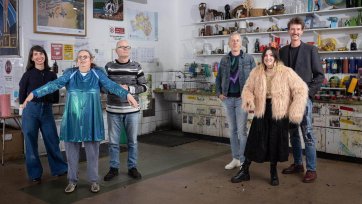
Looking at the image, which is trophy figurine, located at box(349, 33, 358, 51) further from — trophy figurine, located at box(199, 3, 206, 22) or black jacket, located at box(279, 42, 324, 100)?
trophy figurine, located at box(199, 3, 206, 22)

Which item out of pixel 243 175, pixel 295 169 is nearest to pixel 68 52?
pixel 243 175

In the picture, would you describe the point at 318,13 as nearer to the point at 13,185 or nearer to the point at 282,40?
the point at 282,40

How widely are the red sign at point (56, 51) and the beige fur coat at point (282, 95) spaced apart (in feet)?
9.91

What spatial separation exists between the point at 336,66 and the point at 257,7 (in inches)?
67.5

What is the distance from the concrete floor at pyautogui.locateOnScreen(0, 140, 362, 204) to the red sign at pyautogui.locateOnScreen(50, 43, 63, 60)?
1.49m

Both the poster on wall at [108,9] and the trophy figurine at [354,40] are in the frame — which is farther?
the poster on wall at [108,9]

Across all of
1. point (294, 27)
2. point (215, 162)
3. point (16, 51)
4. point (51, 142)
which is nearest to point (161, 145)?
point (215, 162)

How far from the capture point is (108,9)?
245 inches

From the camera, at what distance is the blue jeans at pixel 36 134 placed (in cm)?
401

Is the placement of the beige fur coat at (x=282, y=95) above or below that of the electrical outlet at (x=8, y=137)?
above

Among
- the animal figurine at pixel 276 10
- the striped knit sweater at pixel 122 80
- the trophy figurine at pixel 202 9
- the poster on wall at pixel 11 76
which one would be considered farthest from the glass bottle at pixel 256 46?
the poster on wall at pixel 11 76

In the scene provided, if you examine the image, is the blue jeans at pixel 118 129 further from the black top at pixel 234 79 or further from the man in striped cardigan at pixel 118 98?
the black top at pixel 234 79

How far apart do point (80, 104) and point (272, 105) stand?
186 cm

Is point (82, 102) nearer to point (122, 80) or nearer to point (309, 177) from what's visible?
point (122, 80)
